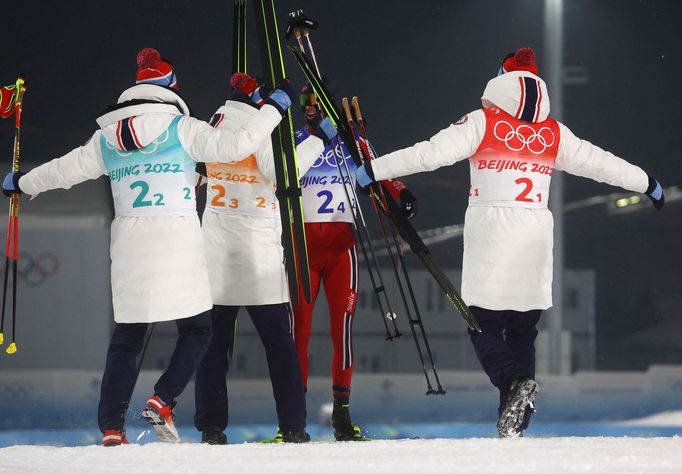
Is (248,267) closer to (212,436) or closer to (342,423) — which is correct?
(212,436)

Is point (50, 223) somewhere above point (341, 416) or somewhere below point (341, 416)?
above

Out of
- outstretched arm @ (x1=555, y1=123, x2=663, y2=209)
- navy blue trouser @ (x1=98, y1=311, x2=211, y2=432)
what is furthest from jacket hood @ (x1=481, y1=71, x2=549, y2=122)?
navy blue trouser @ (x1=98, y1=311, x2=211, y2=432)

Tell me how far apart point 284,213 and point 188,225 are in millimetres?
324

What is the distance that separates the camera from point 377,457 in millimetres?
2887

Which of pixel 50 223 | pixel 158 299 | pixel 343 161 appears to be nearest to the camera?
pixel 158 299

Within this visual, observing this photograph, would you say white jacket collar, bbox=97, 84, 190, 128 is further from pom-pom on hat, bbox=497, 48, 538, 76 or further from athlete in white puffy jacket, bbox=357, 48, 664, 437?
pom-pom on hat, bbox=497, 48, 538, 76

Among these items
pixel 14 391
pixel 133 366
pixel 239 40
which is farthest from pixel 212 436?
pixel 14 391

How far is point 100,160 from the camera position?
3.52 metres

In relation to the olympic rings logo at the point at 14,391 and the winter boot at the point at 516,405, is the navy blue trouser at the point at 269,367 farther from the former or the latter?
the olympic rings logo at the point at 14,391

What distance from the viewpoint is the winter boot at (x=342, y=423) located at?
404 cm

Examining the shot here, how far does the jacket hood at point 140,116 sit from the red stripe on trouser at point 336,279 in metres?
0.74

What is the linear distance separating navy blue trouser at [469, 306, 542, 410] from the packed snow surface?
36cm

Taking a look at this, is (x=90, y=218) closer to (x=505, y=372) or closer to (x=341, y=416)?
(x=341, y=416)

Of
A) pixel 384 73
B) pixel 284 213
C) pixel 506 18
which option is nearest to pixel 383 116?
pixel 384 73
